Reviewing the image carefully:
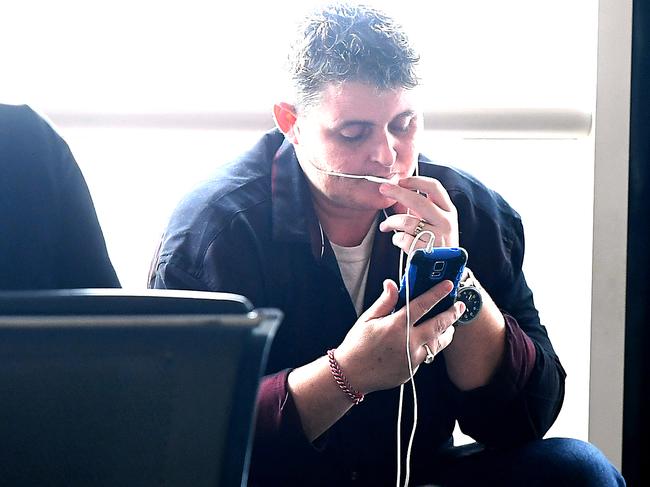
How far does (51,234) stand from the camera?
96 cm

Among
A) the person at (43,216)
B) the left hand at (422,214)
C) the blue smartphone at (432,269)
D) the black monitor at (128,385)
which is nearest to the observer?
the black monitor at (128,385)

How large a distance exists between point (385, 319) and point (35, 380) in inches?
34.2

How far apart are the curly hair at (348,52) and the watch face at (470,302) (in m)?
0.35

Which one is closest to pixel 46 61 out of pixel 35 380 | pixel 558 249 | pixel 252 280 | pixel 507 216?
pixel 252 280

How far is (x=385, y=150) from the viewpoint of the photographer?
146cm

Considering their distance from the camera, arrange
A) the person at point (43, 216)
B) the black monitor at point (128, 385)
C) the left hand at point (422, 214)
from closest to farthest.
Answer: the black monitor at point (128, 385) < the person at point (43, 216) < the left hand at point (422, 214)

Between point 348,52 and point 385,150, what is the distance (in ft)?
0.58

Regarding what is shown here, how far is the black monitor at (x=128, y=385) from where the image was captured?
473mm

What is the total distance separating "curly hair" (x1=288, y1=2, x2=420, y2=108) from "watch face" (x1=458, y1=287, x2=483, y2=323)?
35cm

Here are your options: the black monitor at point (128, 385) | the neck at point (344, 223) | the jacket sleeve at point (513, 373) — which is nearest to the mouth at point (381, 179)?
the neck at point (344, 223)

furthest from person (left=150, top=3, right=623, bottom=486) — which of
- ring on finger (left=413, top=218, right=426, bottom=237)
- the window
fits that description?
the window

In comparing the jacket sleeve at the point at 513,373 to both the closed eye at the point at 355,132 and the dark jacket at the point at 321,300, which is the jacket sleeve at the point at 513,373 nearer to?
the dark jacket at the point at 321,300

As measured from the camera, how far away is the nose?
1453mm

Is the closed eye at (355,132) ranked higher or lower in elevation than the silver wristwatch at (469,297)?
higher
